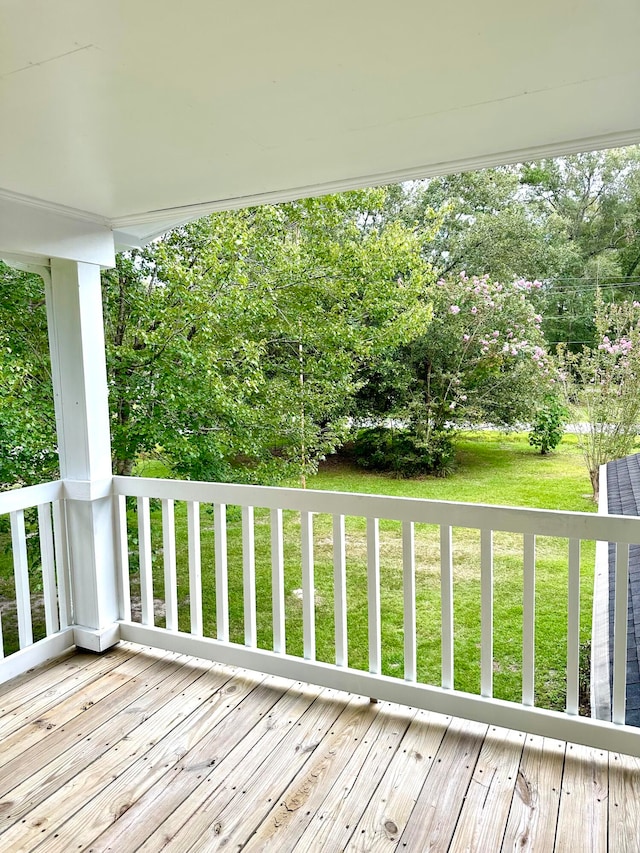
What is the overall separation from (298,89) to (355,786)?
2.18m

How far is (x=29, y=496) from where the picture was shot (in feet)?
9.34

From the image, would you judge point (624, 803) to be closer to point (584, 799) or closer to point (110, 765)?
point (584, 799)

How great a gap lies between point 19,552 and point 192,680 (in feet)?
3.39

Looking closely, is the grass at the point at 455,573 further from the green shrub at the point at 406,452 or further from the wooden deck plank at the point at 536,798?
the wooden deck plank at the point at 536,798

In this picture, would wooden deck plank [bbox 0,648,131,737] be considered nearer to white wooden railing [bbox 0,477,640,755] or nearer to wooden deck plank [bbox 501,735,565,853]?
white wooden railing [bbox 0,477,640,755]

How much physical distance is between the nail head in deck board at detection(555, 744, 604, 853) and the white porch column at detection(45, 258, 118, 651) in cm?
222

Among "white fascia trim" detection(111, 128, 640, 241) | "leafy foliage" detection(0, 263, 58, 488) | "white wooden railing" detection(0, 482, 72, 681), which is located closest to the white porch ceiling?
"white fascia trim" detection(111, 128, 640, 241)

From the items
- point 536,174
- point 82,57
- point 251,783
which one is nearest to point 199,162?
point 82,57

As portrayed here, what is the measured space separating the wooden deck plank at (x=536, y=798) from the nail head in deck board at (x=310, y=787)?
587 mm

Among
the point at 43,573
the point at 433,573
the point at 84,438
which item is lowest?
the point at 433,573

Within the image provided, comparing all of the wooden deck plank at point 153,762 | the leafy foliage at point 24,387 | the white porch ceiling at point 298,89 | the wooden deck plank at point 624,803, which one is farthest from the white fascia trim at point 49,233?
the wooden deck plank at point 624,803

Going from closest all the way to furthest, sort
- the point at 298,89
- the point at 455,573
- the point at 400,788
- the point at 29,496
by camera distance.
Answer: the point at 298,89, the point at 400,788, the point at 29,496, the point at 455,573

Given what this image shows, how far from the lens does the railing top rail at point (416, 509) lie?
6.73ft

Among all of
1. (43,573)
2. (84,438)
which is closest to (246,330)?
(84,438)
